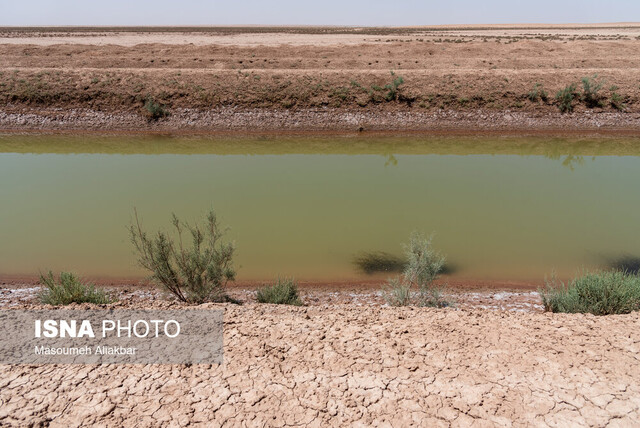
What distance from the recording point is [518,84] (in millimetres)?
21781

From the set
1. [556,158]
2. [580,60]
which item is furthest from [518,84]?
[580,60]

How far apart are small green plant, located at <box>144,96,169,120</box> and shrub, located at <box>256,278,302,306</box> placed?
16.2m

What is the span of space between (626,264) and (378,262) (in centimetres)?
540

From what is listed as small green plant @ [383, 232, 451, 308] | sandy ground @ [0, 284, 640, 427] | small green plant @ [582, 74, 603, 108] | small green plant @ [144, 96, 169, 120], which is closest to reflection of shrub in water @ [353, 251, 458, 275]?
small green plant @ [383, 232, 451, 308]

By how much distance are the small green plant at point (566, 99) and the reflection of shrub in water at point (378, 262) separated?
55.7 feet

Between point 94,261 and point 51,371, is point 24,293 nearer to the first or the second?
point 94,261

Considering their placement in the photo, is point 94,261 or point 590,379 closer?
point 590,379

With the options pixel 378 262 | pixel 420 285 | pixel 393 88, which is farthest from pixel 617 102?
pixel 420 285

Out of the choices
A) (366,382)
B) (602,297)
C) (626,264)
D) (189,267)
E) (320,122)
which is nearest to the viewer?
(366,382)

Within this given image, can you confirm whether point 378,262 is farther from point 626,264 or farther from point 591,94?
point 591,94

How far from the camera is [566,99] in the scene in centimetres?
2081

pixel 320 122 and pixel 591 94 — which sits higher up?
pixel 591 94

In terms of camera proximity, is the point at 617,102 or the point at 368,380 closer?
the point at 368,380

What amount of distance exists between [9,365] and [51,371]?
510 millimetres
